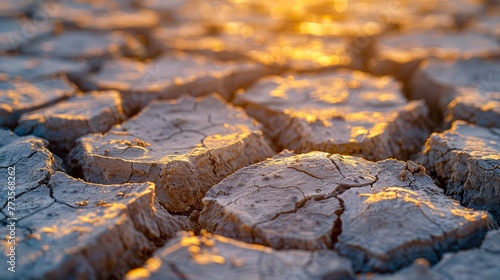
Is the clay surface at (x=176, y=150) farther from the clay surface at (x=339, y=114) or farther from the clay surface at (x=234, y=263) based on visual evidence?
the clay surface at (x=234, y=263)

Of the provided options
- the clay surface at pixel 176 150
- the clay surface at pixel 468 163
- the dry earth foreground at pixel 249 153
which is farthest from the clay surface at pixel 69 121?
the clay surface at pixel 468 163

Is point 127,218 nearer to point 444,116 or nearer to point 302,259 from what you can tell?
point 302,259

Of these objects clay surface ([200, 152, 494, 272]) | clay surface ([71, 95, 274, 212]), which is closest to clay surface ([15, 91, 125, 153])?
clay surface ([71, 95, 274, 212])

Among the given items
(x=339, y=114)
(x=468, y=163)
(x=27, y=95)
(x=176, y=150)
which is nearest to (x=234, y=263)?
(x=176, y=150)

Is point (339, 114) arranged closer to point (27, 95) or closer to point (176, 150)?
point (176, 150)

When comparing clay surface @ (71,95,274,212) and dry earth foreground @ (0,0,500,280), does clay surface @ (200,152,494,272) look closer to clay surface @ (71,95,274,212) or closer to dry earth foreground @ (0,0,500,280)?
dry earth foreground @ (0,0,500,280)

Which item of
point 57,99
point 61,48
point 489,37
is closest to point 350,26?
point 489,37

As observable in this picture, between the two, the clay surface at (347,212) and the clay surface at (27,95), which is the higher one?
the clay surface at (27,95)

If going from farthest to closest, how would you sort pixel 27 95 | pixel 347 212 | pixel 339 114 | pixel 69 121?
1. pixel 27 95
2. pixel 339 114
3. pixel 69 121
4. pixel 347 212

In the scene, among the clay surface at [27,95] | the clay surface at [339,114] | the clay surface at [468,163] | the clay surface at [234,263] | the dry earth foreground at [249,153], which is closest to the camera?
the clay surface at [234,263]
